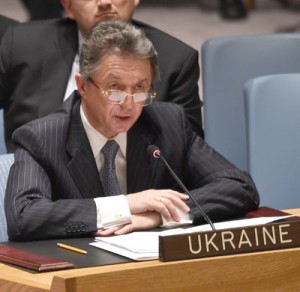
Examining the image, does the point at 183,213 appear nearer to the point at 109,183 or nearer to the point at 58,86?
the point at 109,183

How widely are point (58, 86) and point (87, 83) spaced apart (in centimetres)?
90

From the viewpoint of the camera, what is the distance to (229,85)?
162 inches

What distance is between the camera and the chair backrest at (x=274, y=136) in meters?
3.67

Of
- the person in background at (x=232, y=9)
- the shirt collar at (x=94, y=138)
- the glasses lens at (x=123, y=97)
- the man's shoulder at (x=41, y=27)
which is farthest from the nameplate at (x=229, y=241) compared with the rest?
the person in background at (x=232, y=9)

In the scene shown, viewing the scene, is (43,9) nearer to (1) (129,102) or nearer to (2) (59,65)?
(2) (59,65)

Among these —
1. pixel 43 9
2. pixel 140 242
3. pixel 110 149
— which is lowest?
pixel 140 242

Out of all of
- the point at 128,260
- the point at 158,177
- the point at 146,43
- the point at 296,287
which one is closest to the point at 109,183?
the point at 158,177

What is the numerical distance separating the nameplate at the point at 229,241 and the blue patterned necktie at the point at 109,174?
82cm

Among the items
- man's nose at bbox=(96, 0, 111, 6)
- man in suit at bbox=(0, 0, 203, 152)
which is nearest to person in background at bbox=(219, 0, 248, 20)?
man in suit at bbox=(0, 0, 203, 152)

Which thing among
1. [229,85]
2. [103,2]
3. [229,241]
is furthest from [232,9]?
[229,241]

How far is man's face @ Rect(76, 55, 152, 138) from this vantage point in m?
3.06

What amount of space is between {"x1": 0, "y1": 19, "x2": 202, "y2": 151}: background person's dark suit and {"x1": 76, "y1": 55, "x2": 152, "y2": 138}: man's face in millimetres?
856

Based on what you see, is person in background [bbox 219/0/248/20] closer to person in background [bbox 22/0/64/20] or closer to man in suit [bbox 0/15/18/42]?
person in background [bbox 22/0/64/20]

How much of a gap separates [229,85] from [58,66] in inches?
25.9
